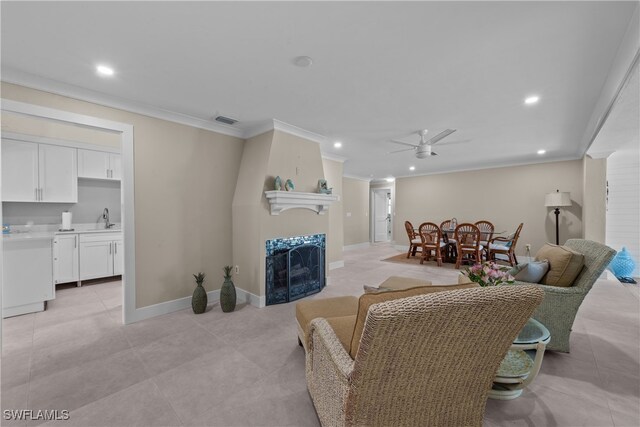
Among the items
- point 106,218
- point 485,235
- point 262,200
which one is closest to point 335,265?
point 262,200

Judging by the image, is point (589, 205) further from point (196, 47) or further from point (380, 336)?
point (196, 47)

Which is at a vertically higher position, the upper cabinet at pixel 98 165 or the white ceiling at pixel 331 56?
the white ceiling at pixel 331 56

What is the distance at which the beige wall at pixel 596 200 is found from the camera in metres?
4.80

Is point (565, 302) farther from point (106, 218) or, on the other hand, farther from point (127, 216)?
point (106, 218)

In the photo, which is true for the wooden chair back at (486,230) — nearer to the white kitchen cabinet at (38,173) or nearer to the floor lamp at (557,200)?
the floor lamp at (557,200)

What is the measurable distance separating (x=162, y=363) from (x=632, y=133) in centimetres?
594

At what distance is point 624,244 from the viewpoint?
4.96 meters

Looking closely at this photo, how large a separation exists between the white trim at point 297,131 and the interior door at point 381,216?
555 centimetres

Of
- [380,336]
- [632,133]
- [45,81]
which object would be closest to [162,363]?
[380,336]

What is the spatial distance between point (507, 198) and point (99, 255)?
884 cm

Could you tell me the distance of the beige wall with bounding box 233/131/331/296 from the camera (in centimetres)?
341

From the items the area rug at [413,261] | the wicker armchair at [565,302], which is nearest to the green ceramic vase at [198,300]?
the wicker armchair at [565,302]

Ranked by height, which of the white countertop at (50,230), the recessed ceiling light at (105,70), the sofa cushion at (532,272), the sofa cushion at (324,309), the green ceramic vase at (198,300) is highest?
the recessed ceiling light at (105,70)

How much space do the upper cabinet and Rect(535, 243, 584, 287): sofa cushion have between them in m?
5.76
